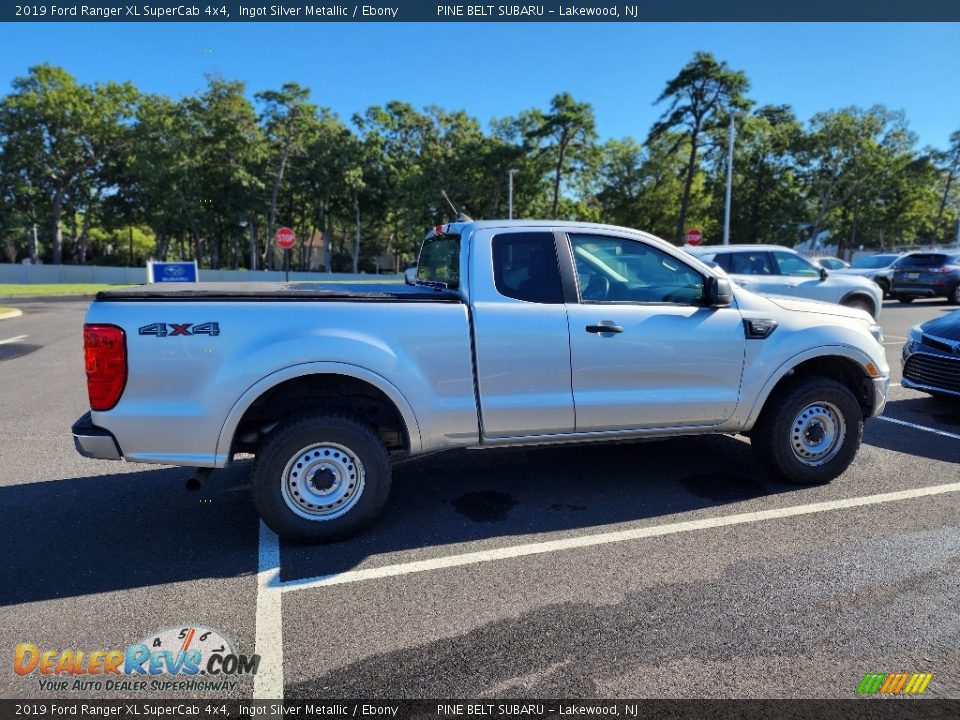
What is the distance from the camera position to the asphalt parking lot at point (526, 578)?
99.8 inches

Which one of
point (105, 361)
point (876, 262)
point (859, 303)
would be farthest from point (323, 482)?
point (876, 262)

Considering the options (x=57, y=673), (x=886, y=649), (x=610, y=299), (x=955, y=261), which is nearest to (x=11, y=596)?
(x=57, y=673)

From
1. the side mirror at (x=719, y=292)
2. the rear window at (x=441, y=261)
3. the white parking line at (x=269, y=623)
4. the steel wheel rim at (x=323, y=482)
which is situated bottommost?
the white parking line at (x=269, y=623)

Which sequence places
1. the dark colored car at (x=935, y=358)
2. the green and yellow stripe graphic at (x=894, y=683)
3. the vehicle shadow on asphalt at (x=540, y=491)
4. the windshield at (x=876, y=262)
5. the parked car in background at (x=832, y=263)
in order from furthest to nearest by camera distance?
the parked car in background at (x=832, y=263), the windshield at (x=876, y=262), the dark colored car at (x=935, y=358), the vehicle shadow on asphalt at (x=540, y=491), the green and yellow stripe graphic at (x=894, y=683)

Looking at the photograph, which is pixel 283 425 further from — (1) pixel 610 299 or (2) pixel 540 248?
(1) pixel 610 299

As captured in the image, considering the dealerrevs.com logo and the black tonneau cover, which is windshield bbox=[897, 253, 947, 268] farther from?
the dealerrevs.com logo

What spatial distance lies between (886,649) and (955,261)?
21.3 m

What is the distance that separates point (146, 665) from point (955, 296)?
22791 mm

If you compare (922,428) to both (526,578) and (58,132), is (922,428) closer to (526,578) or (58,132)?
(526,578)

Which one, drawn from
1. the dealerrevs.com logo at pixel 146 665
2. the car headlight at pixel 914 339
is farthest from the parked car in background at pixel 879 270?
the dealerrevs.com logo at pixel 146 665

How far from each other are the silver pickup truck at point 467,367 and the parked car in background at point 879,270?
52.6ft

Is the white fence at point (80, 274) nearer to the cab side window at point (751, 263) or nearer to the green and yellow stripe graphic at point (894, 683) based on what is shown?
the cab side window at point (751, 263)

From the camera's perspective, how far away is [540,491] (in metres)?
4.48

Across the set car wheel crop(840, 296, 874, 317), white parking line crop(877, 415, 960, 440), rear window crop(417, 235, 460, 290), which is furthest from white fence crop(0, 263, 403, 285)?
white parking line crop(877, 415, 960, 440)
